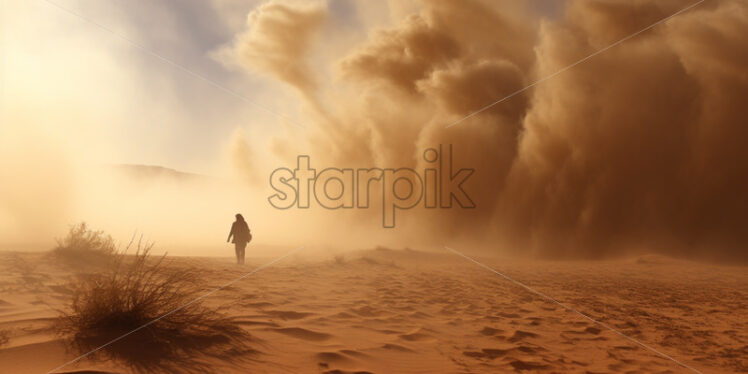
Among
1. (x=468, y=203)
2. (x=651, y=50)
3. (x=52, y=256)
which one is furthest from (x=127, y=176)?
(x=651, y=50)

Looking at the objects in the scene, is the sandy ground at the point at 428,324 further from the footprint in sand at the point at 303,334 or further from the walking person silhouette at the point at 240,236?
the walking person silhouette at the point at 240,236

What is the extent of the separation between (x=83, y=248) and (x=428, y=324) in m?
7.17

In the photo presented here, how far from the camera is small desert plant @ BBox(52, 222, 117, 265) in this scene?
23.7 feet

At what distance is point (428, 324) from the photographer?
457cm

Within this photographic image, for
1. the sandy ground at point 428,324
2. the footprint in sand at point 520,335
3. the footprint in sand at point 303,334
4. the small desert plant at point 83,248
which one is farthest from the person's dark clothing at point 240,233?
the footprint in sand at point 520,335

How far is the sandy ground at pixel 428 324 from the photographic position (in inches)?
123

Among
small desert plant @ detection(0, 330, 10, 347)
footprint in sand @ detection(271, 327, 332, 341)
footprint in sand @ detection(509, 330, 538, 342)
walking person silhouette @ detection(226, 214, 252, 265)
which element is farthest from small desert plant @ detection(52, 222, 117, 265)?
footprint in sand @ detection(509, 330, 538, 342)

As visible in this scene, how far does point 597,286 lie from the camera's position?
773 cm

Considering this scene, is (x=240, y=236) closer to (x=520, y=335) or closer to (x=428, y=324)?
(x=428, y=324)

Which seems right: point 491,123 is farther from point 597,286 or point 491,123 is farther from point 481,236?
point 597,286

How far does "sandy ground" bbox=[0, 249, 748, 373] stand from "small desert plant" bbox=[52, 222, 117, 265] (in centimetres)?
44

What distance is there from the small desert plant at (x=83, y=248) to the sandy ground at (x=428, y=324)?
1.43 ft

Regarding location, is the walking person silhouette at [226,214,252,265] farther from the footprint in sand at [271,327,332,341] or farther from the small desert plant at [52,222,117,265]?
the footprint in sand at [271,327,332,341]

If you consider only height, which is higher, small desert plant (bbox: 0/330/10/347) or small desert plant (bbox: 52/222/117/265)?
small desert plant (bbox: 52/222/117/265)
